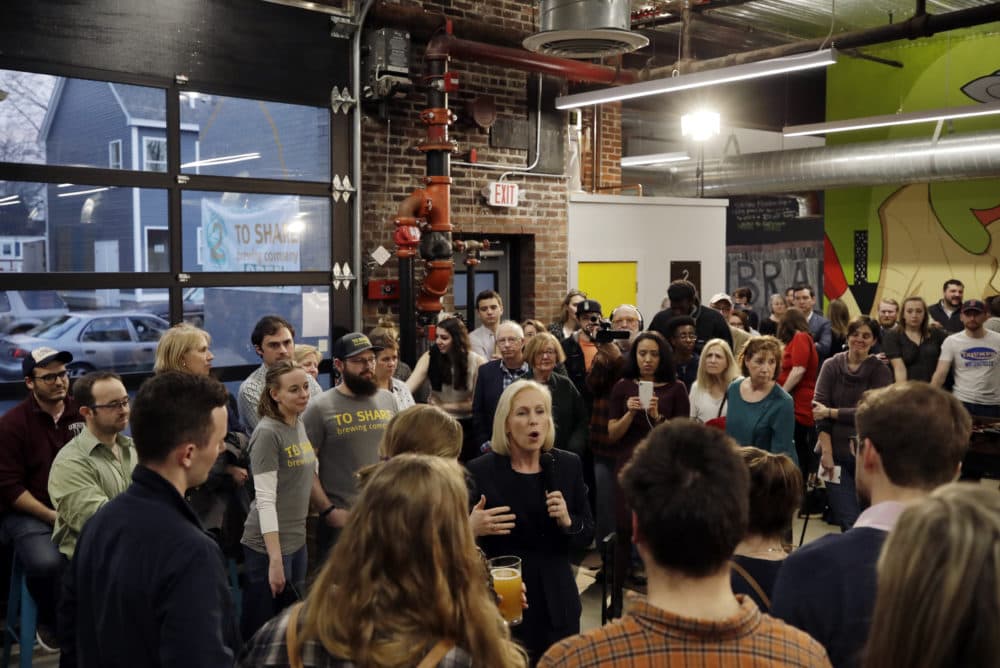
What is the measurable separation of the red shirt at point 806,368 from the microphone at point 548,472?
3324mm

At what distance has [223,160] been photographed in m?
6.80

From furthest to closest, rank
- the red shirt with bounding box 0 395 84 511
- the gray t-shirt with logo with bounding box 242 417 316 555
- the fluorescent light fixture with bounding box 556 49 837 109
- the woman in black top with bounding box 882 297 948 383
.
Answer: the woman in black top with bounding box 882 297 948 383 < the fluorescent light fixture with bounding box 556 49 837 109 < the red shirt with bounding box 0 395 84 511 < the gray t-shirt with logo with bounding box 242 417 316 555

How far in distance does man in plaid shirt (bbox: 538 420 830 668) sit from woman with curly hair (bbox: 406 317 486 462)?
434 centimetres

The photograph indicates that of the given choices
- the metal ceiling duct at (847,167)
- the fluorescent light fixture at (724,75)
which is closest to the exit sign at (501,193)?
the fluorescent light fixture at (724,75)

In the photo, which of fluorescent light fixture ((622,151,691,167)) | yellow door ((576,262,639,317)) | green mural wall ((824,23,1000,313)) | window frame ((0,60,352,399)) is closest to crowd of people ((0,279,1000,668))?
window frame ((0,60,352,399))

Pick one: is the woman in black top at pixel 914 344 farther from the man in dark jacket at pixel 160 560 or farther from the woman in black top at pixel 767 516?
the man in dark jacket at pixel 160 560

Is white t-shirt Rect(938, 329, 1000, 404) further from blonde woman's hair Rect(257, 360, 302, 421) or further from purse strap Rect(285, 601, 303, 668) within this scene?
purse strap Rect(285, 601, 303, 668)

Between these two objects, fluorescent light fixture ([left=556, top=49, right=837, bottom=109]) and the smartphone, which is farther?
fluorescent light fixture ([left=556, top=49, right=837, bottom=109])

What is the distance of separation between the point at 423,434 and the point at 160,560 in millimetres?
1064

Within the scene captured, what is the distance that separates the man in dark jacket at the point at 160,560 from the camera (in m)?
2.05

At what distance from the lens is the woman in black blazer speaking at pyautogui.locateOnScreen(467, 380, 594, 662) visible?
333 centimetres

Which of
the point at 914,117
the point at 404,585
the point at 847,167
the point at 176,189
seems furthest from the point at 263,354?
the point at 847,167

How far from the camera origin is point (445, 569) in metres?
1.74

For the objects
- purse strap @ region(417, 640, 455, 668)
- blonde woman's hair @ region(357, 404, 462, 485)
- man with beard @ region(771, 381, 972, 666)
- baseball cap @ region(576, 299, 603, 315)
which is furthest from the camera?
baseball cap @ region(576, 299, 603, 315)
